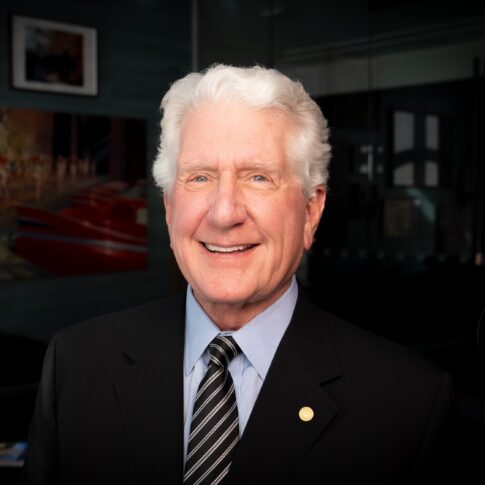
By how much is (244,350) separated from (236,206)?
29 centimetres

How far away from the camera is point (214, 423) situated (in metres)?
1.26

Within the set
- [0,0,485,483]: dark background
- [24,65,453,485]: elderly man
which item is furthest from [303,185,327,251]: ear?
[0,0,485,483]: dark background

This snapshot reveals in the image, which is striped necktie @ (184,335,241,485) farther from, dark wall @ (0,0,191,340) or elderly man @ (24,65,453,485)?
dark wall @ (0,0,191,340)

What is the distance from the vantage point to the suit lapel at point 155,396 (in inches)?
49.8

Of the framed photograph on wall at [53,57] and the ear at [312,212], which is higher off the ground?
the framed photograph on wall at [53,57]

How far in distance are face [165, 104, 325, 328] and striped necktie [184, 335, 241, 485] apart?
0.10m

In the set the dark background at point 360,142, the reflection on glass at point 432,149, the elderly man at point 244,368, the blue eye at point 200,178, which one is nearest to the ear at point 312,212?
the elderly man at point 244,368

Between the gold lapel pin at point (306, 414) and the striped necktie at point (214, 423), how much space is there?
121 millimetres

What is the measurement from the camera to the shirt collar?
1317 mm

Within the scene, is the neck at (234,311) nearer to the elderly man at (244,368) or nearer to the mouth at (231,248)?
the elderly man at (244,368)

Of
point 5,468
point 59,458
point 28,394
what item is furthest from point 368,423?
point 28,394

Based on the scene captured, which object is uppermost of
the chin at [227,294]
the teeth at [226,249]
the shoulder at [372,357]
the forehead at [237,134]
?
the forehead at [237,134]

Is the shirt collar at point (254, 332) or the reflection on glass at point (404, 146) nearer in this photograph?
the shirt collar at point (254, 332)

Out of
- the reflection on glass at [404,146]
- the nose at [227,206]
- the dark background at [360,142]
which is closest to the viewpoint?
the nose at [227,206]
